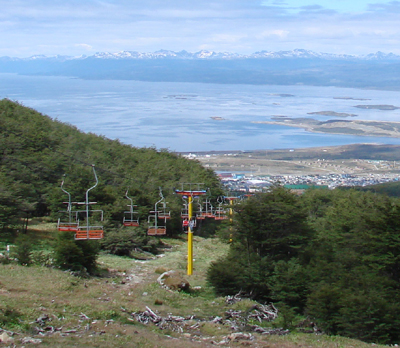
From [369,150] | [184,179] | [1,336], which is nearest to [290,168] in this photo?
[369,150]

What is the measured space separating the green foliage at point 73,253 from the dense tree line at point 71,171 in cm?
506

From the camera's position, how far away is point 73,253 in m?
12.7

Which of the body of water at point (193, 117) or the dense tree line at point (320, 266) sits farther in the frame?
the body of water at point (193, 117)

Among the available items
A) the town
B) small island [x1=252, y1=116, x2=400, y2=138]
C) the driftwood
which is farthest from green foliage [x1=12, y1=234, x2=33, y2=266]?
small island [x1=252, y1=116, x2=400, y2=138]

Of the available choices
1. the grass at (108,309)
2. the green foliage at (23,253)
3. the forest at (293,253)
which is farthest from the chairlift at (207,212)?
the green foliage at (23,253)

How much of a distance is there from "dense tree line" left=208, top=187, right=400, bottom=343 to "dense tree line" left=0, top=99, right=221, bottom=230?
28.8 feet

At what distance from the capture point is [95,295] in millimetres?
10469

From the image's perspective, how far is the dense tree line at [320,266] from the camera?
9.64 m

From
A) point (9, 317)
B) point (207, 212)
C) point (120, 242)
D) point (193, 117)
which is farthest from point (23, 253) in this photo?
point (193, 117)

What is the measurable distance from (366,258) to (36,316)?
7.44 m

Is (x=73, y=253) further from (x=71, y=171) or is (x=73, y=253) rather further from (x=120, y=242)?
(x=71, y=171)

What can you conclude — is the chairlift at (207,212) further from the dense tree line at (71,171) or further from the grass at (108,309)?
the grass at (108,309)

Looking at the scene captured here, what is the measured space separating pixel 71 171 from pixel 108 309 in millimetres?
14268

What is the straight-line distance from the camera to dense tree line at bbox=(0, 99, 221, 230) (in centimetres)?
2055
